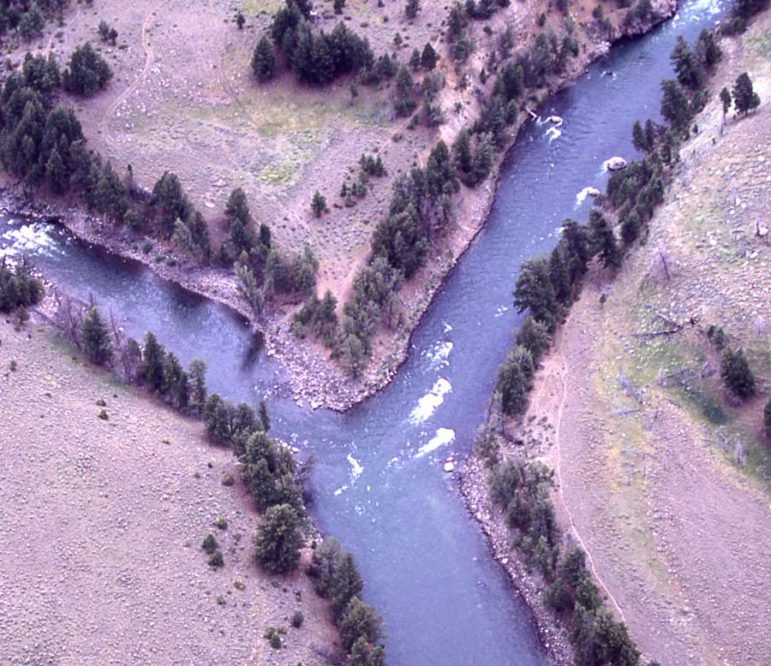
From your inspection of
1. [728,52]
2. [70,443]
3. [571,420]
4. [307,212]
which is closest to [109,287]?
[307,212]

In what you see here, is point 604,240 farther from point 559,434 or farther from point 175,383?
point 175,383

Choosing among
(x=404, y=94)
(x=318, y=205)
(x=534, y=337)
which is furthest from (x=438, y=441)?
(x=404, y=94)

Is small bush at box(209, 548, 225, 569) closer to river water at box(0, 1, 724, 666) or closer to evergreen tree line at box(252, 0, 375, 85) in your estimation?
river water at box(0, 1, 724, 666)

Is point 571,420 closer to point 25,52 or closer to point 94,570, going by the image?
point 94,570

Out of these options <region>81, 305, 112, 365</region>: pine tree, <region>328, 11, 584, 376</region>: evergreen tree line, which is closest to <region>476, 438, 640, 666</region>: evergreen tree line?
<region>328, 11, 584, 376</region>: evergreen tree line

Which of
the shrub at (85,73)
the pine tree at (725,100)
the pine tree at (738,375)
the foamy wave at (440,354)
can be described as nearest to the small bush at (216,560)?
the foamy wave at (440,354)

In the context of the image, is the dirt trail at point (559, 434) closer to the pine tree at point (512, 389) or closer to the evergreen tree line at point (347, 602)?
the pine tree at point (512, 389)

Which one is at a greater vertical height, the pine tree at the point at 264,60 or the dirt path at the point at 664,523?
the dirt path at the point at 664,523
